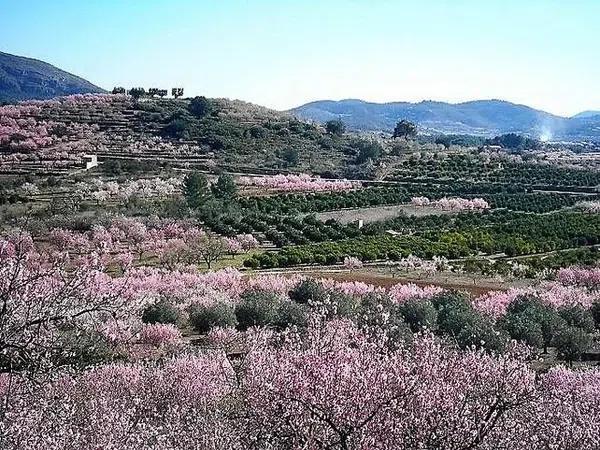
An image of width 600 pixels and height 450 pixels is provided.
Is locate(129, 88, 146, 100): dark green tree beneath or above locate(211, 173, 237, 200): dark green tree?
above

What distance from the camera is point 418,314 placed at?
832 inches

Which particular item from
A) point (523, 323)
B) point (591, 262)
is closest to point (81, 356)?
point (523, 323)

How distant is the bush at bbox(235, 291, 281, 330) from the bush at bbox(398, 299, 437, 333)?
3836 mm

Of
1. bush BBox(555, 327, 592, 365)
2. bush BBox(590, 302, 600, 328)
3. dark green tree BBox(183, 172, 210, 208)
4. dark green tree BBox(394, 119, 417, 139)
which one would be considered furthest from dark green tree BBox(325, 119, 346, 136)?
bush BBox(555, 327, 592, 365)

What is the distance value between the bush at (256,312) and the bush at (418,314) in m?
3.84

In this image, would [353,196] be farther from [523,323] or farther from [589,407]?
[589,407]

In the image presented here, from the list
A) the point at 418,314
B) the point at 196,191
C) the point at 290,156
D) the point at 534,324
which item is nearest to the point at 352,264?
the point at 418,314

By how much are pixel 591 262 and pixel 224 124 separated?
184 ft

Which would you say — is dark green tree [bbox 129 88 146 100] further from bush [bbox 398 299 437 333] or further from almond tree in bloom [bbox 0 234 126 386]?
almond tree in bloom [bbox 0 234 126 386]

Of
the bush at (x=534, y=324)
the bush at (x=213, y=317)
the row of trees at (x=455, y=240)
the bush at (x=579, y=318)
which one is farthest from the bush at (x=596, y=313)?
the row of trees at (x=455, y=240)

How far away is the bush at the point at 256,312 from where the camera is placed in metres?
20.9

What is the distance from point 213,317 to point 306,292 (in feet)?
14.8

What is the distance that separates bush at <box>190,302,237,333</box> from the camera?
21.1 meters

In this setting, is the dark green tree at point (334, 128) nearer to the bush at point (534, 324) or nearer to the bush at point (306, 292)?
the bush at point (306, 292)
